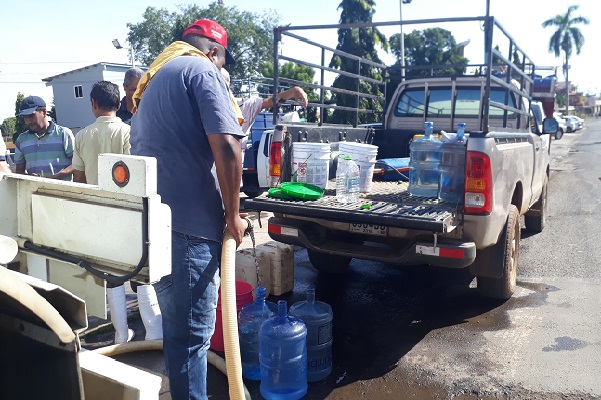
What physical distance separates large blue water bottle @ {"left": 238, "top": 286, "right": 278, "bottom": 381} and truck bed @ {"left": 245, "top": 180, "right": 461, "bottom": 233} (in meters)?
0.81

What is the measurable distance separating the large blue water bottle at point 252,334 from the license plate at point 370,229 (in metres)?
1.02

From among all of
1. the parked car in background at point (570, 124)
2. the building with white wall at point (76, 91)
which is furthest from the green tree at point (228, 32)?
the parked car in background at point (570, 124)

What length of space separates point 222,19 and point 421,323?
160 feet

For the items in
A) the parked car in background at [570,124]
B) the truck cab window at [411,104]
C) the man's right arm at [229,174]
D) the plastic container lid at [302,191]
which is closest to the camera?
the man's right arm at [229,174]

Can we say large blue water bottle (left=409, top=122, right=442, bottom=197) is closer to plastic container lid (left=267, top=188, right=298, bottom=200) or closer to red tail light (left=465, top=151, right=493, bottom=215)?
red tail light (left=465, top=151, right=493, bottom=215)

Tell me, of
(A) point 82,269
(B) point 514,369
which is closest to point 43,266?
(A) point 82,269

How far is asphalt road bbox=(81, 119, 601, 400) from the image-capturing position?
3.43m

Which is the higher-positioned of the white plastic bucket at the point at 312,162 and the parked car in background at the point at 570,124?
the parked car in background at the point at 570,124

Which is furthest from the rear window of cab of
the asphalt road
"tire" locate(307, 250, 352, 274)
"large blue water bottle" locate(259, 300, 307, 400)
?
"large blue water bottle" locate(259, 300, 307, 400)

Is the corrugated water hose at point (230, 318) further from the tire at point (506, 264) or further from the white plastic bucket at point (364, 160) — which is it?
the tire at point (506, 264)

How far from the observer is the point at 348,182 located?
4180 millimetres

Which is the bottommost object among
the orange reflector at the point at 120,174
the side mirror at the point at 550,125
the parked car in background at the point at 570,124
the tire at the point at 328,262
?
the tire at the point at 328,262

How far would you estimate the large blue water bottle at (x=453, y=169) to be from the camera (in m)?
4.06

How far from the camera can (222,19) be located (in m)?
48.9
